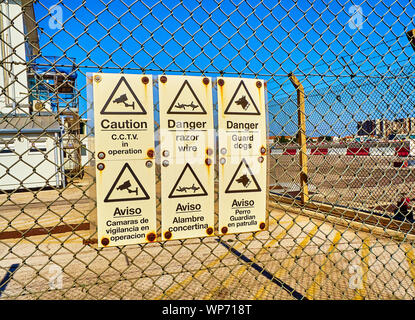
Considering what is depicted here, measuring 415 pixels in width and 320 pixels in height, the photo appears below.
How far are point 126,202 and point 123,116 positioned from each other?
1.51 feet

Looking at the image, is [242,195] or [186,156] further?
[242,195]

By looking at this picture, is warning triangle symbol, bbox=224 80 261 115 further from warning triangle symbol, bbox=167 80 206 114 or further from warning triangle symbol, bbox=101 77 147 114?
warning triangle symbol, bbox=101 77 147 114

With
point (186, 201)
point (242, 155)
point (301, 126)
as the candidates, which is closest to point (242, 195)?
point (242, 155)

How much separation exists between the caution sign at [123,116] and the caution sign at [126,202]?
63mm

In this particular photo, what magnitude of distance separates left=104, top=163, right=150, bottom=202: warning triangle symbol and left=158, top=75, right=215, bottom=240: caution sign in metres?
0.14

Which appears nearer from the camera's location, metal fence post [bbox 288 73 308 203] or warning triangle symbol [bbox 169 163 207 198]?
warning triangle symbol [bbox 169 163 207 198]

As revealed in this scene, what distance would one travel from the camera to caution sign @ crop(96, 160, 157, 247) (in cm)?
150

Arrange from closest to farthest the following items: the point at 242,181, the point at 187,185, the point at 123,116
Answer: the point at 123,116, the point at 187,185, the point at 242,181

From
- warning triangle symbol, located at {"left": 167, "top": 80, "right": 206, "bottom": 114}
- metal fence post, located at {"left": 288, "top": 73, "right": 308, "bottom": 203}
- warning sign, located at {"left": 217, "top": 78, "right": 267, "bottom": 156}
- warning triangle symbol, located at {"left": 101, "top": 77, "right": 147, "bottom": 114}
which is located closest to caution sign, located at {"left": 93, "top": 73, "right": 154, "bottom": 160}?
warning triangle symbol, located at {"left": 101, "top": 77, "right": 147, "bottom": 114}

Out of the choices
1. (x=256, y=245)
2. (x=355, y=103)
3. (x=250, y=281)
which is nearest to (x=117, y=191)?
(x=355, y=103)

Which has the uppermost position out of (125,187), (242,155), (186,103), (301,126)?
(186,103)

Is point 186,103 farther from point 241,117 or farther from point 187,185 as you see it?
point 187,185

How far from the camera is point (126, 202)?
1.53m

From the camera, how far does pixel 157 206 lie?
1659 mm
